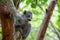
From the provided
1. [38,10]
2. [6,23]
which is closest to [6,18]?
[6,23]

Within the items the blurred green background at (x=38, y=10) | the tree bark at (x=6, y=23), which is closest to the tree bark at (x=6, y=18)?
the tree bark at (x=6, y=23)

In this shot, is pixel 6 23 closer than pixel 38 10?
Yes

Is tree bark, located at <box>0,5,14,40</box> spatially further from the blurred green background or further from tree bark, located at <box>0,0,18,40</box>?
the blurred green background

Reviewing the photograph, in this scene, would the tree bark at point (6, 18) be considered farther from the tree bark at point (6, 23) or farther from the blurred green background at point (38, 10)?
the blurred green background at point (38, 10)

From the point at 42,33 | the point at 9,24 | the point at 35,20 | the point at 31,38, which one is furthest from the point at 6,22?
the point at 35,20

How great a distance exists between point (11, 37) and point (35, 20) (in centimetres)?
175

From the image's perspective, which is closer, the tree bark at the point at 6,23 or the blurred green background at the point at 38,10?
the tree bark at the point at 6,23

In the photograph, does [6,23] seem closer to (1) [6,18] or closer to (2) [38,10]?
(1) [6,18]

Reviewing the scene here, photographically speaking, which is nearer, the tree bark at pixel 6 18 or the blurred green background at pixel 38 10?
the tree bark at pixel 6 18

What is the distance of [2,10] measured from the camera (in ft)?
1.54

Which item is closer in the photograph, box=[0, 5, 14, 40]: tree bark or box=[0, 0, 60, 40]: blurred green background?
box=[0, 5, 14, 40]: tree bark

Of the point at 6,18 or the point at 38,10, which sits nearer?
the point at 6,18

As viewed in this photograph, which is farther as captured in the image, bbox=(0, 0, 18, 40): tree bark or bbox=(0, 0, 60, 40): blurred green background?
bbox=(0, 0, 60, 40): blurred green background

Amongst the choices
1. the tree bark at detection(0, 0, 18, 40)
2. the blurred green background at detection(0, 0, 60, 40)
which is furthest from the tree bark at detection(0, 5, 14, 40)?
the blurred green background at detection(0, 0, 60, 40)
